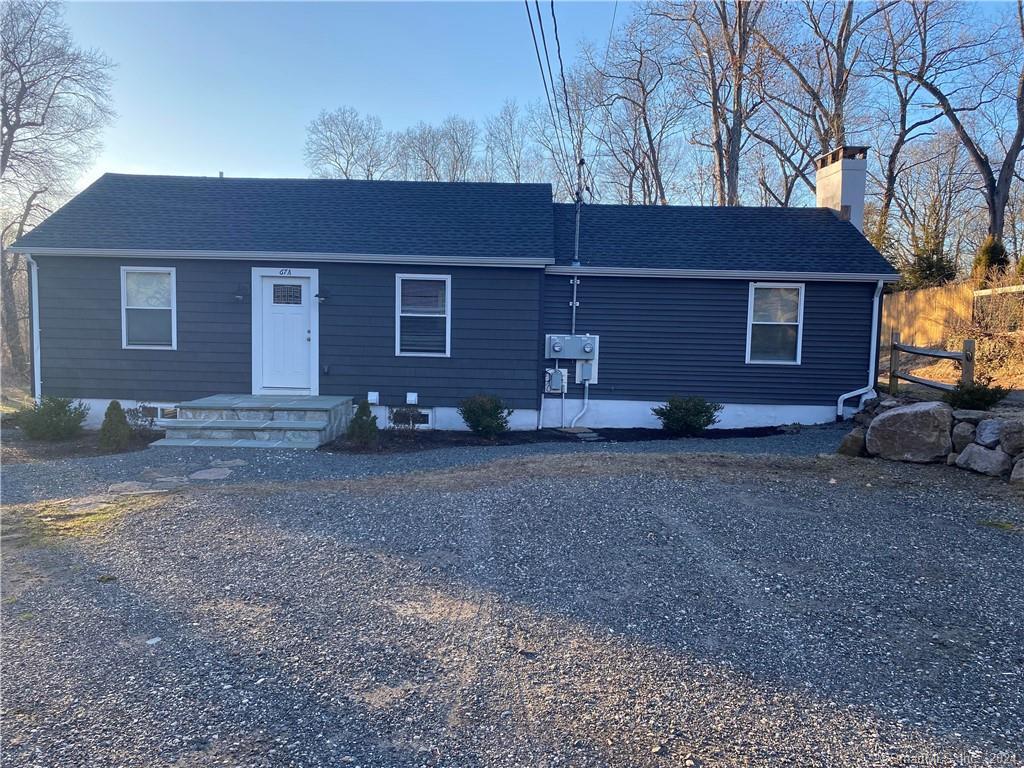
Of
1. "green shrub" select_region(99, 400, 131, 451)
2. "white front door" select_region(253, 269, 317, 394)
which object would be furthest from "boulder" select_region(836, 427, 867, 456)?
"green shrub" select_region(99, 400, 131, 451)

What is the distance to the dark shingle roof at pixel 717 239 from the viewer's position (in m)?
11.6

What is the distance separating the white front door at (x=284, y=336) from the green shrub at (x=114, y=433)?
227 centimetres

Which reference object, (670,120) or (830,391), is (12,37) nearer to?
(670,120)

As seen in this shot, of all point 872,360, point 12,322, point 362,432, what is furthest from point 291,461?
point 12,322

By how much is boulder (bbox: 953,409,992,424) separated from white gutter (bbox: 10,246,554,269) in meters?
5.71

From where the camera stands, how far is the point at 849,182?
1338 cm

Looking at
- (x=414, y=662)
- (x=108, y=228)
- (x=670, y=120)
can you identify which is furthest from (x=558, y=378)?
(x=670, y=120)

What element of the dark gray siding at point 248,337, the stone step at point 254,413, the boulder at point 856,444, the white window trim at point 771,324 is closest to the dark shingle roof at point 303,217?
the dark gray siding at point 248,337

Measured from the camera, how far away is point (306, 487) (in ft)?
22.5

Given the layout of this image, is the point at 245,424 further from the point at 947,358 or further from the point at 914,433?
the point at 947,358

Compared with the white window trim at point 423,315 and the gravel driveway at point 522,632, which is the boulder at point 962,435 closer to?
the gravel driveway at point 522,632

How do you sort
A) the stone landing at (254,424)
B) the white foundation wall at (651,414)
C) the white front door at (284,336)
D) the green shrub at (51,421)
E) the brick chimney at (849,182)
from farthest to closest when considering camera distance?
the brick chimney at (849,182), the white foundation wall at (651,414), the white front door at (284,336), the green shrub at (51,421), the stone landing at (254,424)

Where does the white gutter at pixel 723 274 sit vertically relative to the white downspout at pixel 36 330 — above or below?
above

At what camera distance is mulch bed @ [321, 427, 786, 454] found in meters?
9.60
